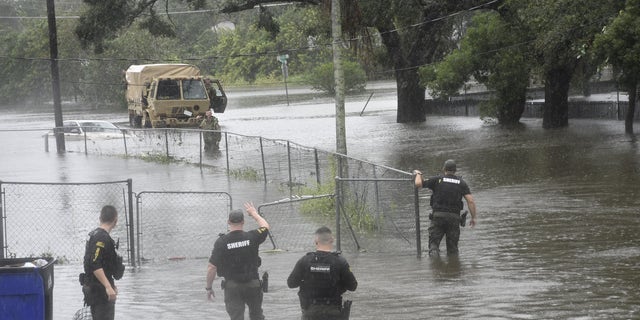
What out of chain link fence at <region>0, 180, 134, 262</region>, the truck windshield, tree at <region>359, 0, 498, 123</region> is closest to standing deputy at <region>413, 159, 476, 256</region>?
chain link fence at <region>0, 180, 134, 262</region>

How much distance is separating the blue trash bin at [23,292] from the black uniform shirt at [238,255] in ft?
5.17

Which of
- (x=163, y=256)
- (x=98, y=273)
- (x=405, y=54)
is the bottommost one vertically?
(x=163, y=256)

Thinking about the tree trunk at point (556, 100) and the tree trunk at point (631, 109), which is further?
the tree trunk at point (556, 100)

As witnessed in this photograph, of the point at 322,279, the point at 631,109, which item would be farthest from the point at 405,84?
the point at 322,279

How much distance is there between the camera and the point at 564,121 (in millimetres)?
39750

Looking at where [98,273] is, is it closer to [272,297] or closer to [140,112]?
[272,297]

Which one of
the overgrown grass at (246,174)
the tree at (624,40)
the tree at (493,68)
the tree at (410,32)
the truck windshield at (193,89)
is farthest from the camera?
the truck windshield at (193,89)

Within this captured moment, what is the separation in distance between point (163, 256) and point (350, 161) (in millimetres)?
5232

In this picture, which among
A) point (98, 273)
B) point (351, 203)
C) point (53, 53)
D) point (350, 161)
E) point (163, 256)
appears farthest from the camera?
point (53, 53)

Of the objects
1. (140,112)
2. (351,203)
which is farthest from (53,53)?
(351,203)

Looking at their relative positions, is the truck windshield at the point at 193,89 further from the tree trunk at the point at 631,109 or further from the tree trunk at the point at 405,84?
the tree trunk at the point at 631,109

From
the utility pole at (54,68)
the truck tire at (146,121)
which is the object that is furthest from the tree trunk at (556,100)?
the utility pole at (54,68)

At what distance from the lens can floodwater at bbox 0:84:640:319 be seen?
11070 mm

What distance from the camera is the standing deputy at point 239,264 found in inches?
370
